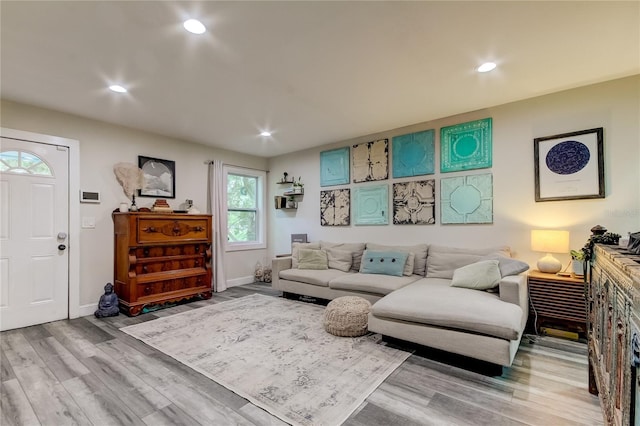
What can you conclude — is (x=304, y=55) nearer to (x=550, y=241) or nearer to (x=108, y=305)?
(x=550, y=241)

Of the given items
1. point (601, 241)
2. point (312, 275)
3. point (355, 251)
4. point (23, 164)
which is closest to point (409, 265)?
point (355, 251)

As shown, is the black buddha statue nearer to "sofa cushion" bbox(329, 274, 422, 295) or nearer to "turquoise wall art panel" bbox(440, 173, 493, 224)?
"sofa cushion" bbox(329, 274, 422, 295)

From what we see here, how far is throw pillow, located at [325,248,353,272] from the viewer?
4242mm

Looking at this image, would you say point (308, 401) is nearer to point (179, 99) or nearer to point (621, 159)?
point (179, 99)

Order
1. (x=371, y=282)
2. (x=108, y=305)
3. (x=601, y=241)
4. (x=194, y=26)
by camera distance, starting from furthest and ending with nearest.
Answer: (x=108, y=305) → (x=371, y=282) → (x=194, y=26) → (x=601, y=241)

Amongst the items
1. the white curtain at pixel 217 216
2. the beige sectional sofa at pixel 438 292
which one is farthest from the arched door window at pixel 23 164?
the beige sectional sofa at pixel 438 292

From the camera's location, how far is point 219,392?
1919mm

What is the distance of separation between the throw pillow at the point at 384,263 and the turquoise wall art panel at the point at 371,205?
65cm

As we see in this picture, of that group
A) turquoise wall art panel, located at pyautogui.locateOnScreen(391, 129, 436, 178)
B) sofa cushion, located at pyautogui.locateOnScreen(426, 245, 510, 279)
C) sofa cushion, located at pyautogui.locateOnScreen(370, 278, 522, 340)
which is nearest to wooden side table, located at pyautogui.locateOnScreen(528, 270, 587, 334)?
sofa cushion, located at pyautogui.locateOnScreen(426, 245, 510, 279)

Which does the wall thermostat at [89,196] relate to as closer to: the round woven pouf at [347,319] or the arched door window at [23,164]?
the arched door window at [23,164]

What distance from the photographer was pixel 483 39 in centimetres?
211

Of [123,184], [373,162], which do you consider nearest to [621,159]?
[373,162]

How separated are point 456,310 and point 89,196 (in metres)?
4.34

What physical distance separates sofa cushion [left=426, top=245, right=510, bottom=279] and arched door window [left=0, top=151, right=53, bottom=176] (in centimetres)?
473
